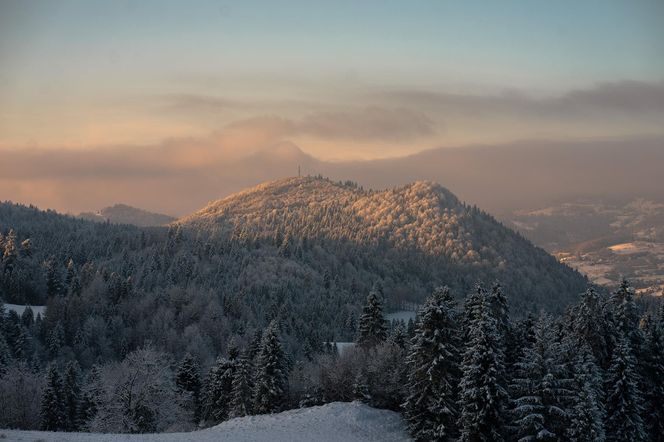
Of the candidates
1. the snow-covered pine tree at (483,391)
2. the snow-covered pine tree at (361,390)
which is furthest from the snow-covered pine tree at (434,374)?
the snow-covered pine tree at (361,390)

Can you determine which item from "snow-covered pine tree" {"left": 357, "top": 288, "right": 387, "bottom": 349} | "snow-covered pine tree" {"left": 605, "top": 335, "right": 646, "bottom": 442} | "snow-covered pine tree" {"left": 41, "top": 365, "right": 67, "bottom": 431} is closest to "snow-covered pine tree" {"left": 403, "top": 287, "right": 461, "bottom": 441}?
"snow-covered pine tree" {"left": 605, "top": 335, "right": 646, "bottom": 442}

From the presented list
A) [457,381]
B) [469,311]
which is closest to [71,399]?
[457,381]

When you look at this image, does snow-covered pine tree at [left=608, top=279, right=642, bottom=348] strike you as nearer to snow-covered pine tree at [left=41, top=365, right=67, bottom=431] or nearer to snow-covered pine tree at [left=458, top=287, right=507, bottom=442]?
snow-covered pine tree at [left=458, top=287, right=507, bottom=442]

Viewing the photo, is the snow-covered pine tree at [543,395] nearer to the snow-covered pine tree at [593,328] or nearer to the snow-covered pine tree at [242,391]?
the snow-covered pine tree at [593,328]

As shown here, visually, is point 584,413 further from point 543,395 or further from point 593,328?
point 593,328

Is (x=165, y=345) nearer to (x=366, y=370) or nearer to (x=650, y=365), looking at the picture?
(x=366, y=370)

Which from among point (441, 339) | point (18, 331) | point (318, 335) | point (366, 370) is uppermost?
point (441, 339)

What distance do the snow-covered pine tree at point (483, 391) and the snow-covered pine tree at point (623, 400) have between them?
398 inches

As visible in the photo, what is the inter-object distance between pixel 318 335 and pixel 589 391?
138 meters

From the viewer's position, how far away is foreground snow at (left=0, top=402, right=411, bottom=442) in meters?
49.8

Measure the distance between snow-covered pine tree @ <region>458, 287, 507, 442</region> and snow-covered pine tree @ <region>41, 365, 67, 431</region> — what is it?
49.4 metres

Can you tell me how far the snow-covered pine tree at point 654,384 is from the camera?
56.6m

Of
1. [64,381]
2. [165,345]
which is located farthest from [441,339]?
[165,345]

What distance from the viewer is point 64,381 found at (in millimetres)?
84438
